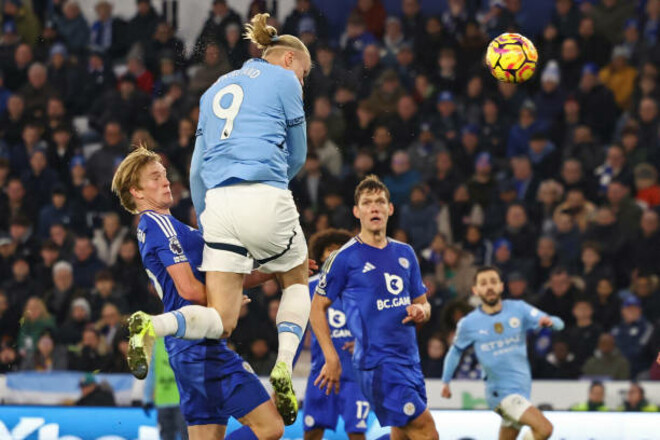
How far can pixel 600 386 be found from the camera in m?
11.0

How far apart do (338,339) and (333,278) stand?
1.11 meters

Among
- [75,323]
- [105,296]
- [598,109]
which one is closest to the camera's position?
[75,323]

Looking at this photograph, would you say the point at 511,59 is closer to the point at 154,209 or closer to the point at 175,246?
the point at 154,209

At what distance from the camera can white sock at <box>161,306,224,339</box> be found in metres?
6.02

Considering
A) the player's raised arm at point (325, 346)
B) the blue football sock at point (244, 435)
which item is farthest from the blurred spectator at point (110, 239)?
the blue football sock at point (244, 435)

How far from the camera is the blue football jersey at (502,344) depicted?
31.9 ft

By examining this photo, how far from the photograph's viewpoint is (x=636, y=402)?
1093 cm

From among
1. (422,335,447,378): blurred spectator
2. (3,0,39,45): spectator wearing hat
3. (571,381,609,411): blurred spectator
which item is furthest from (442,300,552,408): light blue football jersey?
(3,0,39,45): spectator wearing hat

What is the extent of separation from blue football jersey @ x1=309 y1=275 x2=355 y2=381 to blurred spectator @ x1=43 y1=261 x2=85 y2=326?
4.86m

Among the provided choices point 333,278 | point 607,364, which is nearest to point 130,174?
point 333,278

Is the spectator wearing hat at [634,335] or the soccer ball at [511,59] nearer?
the soccer ball at [511,59]

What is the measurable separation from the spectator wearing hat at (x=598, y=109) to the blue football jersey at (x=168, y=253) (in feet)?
29.1

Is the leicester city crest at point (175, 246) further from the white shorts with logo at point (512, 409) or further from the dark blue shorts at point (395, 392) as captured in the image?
the white shorts with logo at point (512, 409)

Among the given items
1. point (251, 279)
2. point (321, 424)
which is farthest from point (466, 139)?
point (251, 279)
